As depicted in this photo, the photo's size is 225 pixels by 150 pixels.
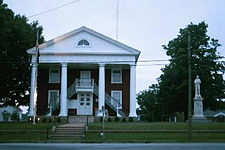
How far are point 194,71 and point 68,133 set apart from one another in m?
26.5

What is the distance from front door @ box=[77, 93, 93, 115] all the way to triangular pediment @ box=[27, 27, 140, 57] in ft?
18.1

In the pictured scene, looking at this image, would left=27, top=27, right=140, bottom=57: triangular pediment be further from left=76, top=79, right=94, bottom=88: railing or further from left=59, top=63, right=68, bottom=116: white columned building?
left=76, top=79, right=94, bottom=88: railing

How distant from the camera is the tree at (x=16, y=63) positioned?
53.0 metres

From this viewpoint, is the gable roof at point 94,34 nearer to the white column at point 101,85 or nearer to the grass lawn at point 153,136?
the white column at point 101,85

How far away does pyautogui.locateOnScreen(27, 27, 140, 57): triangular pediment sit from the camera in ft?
159

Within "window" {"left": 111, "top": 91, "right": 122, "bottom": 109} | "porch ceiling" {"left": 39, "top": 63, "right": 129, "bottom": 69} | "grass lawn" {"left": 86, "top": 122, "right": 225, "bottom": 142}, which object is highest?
"porch ceiling" {"left": 39, "top": 63, "right": 129, "bottom": 69}

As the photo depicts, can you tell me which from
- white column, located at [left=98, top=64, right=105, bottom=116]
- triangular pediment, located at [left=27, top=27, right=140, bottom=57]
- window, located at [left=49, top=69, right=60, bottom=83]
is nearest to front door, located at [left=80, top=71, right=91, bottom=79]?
window, located at [left=49, top=69, right=60, bottom=83]

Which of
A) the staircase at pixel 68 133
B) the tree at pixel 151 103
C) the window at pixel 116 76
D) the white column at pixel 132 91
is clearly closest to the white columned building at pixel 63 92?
the window at pixel 116 76

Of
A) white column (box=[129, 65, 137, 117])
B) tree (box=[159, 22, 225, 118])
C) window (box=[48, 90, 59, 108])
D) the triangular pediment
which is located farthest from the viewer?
tree (box=[159, 22, 225, 118])

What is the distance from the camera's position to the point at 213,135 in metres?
32.1

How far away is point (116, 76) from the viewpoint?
5206cm

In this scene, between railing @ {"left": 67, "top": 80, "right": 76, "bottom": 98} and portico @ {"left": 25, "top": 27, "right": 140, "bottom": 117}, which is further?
railing @ {"left": 67, "top": 80, "right": 76, "bottom": 98}

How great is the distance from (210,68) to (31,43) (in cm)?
2399

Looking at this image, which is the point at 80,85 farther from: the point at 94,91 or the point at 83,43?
the point at 83,43
